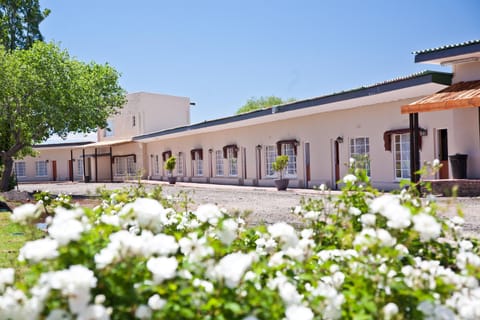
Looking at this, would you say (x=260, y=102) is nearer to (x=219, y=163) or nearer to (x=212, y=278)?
(x=219, y=163)

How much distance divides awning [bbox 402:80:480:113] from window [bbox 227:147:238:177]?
1280 centimetres

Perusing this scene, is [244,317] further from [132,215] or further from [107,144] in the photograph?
[107,144]

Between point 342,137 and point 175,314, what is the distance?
17023 millimetres

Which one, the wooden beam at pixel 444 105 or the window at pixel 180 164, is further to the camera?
the window at pixel 180 164

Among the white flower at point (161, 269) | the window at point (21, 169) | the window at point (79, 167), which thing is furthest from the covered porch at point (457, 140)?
the window at point (21, 169)

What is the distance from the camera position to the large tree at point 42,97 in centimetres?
1922

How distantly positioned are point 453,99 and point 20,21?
82.4ft

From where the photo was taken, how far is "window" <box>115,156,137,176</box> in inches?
1481

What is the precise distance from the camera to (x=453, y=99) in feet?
41.0

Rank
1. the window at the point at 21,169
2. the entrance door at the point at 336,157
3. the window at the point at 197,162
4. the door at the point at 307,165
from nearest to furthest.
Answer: the entrance door at the point at 336,157 → the door at the point at 307,165 → the window at the point at 197,162 → the window at the point at 21,169

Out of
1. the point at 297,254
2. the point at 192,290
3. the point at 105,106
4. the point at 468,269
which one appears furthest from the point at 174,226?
the point at 105,106

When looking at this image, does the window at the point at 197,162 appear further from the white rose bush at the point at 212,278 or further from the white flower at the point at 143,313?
the white flower at the point at 143,313

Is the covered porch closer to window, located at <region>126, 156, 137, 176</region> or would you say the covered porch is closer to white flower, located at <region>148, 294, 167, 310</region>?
white flower, located at <region>148, 294, 167, 310</region>

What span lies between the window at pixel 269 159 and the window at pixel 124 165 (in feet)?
53.8
